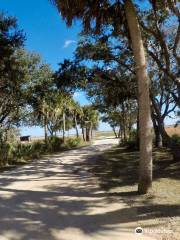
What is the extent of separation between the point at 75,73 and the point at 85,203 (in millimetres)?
14672

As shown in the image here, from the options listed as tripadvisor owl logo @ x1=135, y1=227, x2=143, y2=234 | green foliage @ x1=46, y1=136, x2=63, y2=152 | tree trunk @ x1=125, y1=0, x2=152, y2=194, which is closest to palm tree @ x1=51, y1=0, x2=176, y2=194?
tree trunk @ x1=125, y1=0, x2=152, y2=194

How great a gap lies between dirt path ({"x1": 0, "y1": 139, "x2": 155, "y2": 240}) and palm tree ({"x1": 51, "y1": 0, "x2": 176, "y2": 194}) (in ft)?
5.28

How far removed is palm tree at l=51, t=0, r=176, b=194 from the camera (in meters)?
12.1

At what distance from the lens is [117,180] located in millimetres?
15781

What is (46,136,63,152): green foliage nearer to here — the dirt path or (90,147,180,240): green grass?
(90,147,180,240): green grass

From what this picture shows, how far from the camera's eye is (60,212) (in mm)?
9531

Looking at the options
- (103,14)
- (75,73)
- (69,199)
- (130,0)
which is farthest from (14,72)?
(69,199)

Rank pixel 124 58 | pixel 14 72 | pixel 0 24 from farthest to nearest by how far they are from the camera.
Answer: pixel 124 58 → pixel 14 72 → pixel 0 24

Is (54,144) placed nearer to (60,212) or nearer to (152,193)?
(152,193)

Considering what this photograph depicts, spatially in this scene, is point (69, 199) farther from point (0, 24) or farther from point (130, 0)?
point (0, 24)

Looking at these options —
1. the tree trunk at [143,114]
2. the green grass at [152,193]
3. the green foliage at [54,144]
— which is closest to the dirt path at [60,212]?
the green grass at [152,193]

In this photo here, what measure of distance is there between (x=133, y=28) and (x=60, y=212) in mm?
Result: 6058

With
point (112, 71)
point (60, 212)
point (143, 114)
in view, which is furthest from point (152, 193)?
point (112, 71)

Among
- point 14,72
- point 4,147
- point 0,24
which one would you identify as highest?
point 0,24
